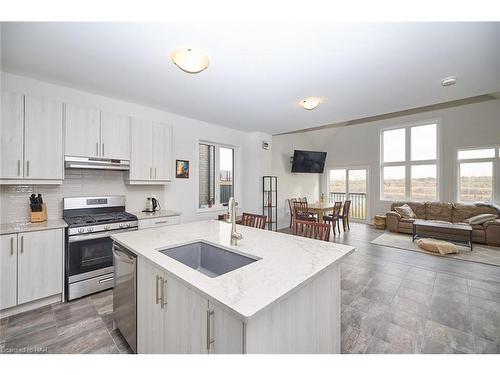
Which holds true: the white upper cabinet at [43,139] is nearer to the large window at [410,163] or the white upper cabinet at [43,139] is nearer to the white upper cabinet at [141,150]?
the white upper cabinet at [141,150]

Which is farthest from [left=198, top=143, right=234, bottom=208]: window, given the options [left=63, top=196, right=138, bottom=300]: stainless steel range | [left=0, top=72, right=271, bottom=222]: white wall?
[left=63, top=196, right=138, bottom=300]: stainless steel range

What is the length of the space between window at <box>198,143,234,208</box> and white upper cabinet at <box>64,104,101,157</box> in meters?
1.91

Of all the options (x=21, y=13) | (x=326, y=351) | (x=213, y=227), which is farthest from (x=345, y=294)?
(x=21, y=13)

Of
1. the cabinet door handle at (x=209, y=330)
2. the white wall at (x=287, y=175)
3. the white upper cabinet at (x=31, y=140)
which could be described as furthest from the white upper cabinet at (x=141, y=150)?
the white wall at (x=287, y=175)

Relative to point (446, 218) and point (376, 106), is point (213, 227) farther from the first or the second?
point (446, 218)

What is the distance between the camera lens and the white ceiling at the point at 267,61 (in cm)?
173

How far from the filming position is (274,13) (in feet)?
3.98

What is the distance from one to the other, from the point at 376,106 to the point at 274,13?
292 cm

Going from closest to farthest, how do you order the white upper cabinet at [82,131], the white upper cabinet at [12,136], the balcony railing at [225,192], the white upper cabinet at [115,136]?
the white upper cabinet at [12,136], the white upper cabinet at [82,131], the white upper cabinet at [115,136], the balcony railing at [225,192]

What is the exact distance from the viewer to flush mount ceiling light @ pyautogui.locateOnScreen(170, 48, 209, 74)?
190cm

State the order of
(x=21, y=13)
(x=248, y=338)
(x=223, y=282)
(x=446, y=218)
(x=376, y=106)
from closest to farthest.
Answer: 1. (x=248, y=338)
2. (x=223, y=282)
3. (x=21, y=13)
4. (x=376, y=106)
5. (x=446, y=218)

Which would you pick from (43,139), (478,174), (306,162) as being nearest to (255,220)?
(43,139)

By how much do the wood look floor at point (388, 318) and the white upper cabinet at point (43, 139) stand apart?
147cm

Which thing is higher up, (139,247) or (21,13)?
(21,13)
